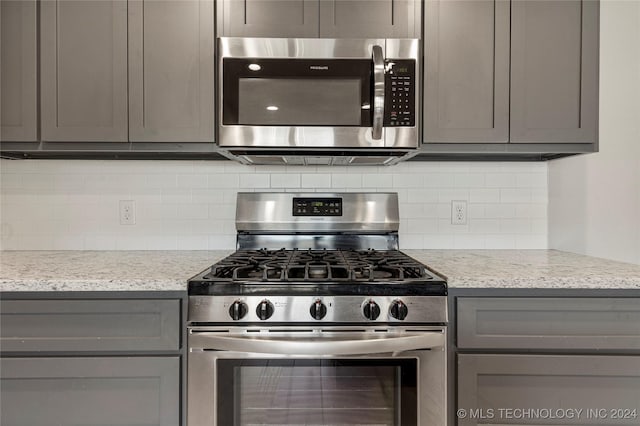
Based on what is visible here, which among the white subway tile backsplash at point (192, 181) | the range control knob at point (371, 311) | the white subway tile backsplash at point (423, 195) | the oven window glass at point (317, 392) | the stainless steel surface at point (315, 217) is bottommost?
the oven window glass at point (317, 392)

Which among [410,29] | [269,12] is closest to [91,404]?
[269,12]

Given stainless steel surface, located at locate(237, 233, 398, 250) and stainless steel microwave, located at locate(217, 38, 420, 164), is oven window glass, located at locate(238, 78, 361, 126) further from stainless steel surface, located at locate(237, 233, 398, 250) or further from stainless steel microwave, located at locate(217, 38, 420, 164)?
stainless steel surface, located at locate(237, 233, 398, 250)

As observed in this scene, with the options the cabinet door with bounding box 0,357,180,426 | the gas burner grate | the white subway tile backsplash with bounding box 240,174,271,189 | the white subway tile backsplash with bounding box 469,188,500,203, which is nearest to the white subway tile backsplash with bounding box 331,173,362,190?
the white subway tile backsplash with bounding box 240,174,271,189

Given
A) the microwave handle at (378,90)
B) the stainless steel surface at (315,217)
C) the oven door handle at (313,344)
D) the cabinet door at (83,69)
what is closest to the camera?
the oven door handle at (313,344)

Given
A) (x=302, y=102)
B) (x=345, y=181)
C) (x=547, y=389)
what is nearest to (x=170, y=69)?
(x=302, y=102)

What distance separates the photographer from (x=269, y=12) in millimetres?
1667

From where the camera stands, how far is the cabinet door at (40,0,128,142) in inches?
65.8

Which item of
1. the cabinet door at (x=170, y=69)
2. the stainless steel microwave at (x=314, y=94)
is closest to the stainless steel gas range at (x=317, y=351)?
the stainless steel microwave at (x=314, y=94)

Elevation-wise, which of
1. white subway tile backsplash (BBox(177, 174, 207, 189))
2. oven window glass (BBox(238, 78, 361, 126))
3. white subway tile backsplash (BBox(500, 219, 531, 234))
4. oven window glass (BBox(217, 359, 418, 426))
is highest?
oven window glass (BBox(238, 78, 361, 126))

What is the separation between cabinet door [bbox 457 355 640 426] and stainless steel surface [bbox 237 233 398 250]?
0.75m

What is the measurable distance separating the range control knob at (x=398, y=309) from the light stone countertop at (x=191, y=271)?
0.17 m

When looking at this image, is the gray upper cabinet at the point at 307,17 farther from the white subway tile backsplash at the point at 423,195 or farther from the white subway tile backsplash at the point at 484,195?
the white subway tile backsplash at the point at 484,195

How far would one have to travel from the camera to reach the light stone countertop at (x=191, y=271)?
130 centimetres

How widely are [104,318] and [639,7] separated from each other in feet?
7.68
